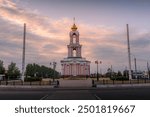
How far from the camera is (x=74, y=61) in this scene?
94.2m

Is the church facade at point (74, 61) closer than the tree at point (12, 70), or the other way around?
the church facade at point (74, 61)

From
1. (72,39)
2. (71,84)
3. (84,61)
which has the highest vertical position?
(72,39)

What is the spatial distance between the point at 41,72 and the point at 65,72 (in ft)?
170

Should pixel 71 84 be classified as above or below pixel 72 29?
below

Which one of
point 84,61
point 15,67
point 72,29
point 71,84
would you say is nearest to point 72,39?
point 72,29

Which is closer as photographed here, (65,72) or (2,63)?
(65,72)

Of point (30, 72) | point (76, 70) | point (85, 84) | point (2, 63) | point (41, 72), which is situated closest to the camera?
point (85, 84)

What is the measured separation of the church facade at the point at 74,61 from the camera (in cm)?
9419

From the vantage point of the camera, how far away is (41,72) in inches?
5689

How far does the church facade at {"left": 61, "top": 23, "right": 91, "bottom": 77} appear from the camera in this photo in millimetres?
94188

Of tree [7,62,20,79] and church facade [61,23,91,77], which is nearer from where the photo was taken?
church facade [61,23,91,77]

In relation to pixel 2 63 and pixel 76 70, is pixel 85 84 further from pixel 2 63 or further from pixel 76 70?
pixel 2 63

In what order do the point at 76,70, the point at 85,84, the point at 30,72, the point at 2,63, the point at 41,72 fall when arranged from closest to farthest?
the point at 85,84, the point at 76,70, the point at 2,63, the point at 30,72, the point at 41,72

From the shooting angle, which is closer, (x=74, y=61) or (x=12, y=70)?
(x=74, y=61)
